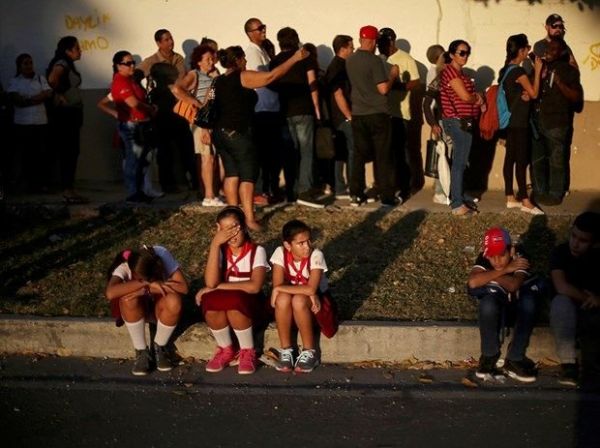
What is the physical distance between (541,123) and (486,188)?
1.51m

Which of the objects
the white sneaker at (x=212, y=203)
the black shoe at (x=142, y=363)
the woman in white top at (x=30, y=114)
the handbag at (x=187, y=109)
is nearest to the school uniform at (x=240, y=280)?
the black shoe at (x=142, y=363)

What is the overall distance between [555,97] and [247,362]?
491cm

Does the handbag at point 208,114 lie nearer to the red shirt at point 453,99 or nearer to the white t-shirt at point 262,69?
the white t-shirt at point 262,69

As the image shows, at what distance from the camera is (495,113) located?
10.3m

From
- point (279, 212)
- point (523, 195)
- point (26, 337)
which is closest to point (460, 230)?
point (523, 195)

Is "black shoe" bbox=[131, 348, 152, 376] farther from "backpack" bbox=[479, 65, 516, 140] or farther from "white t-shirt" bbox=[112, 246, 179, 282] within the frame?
"backpack" bbox=[479, 65, 516, 140]

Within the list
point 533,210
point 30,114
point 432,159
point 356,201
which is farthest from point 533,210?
point 30,114

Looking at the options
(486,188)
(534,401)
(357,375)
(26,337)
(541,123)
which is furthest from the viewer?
(486,188)

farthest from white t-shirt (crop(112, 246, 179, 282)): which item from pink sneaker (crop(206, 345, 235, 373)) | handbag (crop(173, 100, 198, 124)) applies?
handbag (crop(173, 100, 198, 124))

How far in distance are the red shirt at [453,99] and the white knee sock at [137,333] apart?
4.28 m

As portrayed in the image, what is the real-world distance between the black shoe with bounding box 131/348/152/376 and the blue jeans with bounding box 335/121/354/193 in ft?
13.4

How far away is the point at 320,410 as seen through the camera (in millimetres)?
6258

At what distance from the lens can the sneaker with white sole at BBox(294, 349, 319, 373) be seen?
22.6ft

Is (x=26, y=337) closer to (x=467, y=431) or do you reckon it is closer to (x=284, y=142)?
(x=467, y=431)
